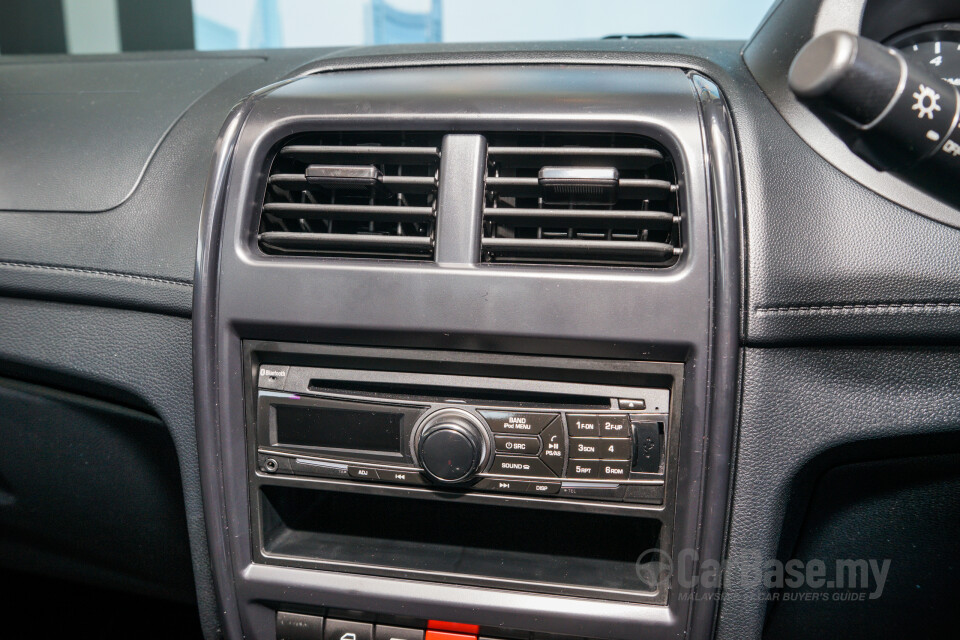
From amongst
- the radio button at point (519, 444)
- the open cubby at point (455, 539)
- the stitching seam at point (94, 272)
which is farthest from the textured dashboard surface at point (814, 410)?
the stitching seam at point (94, 272)

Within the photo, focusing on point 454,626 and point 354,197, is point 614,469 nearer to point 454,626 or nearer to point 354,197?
point 454,626

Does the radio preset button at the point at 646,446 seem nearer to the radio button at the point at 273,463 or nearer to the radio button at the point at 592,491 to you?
the radio button at the point at 592,491

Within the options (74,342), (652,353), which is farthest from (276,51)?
(652,353)

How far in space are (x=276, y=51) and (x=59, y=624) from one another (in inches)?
51.0

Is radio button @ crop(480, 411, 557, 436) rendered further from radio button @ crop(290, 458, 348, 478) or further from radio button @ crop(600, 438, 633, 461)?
radio button @ crop(290, 458, 348, 478)

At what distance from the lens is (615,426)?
0.69 metres

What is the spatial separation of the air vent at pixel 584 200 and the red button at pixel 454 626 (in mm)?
426

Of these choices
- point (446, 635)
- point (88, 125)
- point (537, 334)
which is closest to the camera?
point (537, 334)

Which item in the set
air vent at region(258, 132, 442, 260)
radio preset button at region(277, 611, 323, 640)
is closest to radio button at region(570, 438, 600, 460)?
air vent at region(258, 132, 442, 260)

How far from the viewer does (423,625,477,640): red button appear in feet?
2.52

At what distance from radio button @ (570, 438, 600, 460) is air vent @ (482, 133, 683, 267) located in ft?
0.62

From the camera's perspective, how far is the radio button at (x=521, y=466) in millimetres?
701

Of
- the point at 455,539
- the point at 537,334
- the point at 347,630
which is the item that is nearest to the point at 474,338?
the point at 537,334

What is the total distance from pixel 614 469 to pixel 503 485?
121 mm
